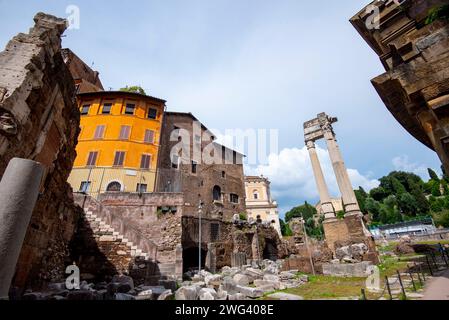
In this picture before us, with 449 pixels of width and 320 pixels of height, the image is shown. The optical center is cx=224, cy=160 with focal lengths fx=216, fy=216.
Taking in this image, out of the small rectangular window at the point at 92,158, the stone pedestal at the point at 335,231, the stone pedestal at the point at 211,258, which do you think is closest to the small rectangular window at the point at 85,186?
the small rectangular window at the point at 92,158

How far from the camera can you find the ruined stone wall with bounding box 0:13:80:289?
15.6ft

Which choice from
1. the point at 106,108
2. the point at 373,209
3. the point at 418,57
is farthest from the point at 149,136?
the point at 373,209

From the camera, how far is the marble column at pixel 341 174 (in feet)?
47.5

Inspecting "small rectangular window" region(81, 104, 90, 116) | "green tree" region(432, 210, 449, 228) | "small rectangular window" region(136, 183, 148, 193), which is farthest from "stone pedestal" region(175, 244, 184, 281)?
"green tree" region(432, 210, 449, 228)

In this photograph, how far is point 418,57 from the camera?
148 inches

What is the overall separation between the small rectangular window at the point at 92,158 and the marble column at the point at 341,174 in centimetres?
2241

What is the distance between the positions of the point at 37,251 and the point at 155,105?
23025 mm

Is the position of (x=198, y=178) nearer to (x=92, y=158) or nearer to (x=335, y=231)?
(x=92, y=158)

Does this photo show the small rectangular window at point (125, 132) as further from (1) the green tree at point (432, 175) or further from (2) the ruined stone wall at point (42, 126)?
(1) the green tree at point (432, 175)

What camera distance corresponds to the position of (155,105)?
27.6 meters

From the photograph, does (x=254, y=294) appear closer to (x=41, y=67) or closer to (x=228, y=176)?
(x=41, y=67)

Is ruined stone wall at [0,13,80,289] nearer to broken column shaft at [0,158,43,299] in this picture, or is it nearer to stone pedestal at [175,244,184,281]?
broken column shaft at [0,158,43,299]
